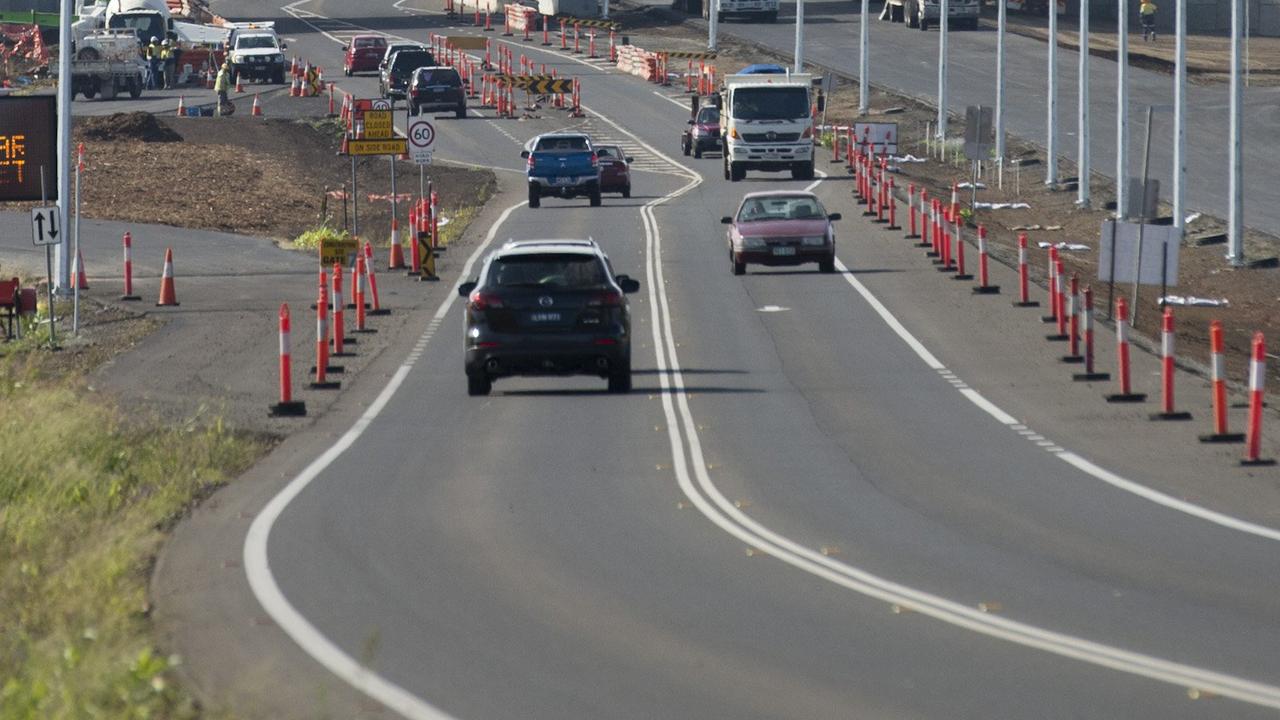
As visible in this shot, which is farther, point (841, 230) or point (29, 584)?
point (841, 230)

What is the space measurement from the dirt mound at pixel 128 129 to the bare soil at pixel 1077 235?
56.2 ft

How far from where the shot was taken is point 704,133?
65938mm

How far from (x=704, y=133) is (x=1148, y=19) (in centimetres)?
4416

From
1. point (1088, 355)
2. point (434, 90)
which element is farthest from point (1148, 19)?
point (1088, 355)

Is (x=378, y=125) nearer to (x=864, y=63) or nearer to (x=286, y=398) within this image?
(x=286, y=398)

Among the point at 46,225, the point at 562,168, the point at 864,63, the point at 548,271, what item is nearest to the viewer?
the point at 548,271

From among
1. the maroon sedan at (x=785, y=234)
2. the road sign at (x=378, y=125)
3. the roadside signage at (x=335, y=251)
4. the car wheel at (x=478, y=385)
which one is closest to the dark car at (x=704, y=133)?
the road sign at (x=378, y=125)

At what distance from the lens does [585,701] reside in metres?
9.80

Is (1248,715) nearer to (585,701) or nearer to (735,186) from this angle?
(585,701)

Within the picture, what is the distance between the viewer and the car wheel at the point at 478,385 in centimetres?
2364

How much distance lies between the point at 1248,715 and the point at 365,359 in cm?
1942

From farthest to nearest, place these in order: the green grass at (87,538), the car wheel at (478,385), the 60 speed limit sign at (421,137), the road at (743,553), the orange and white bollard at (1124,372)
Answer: the 60 speed limit sign at (421,137) < the car wheel at (478,385) < the orange and white bollard at (1124,372) < the road at (743,553) < the green grass at (87,538)

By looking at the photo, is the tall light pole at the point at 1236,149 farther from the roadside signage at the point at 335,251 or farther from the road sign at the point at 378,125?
the roadside signage at the point at 335,251

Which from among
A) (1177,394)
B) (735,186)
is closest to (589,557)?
(1177,394)
